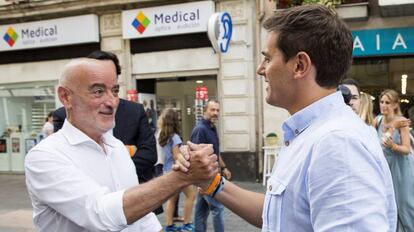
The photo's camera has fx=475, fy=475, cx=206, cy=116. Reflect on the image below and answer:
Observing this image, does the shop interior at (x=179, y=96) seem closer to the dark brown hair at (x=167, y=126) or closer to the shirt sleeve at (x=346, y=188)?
the dark brown hair at (x=167, y=126)

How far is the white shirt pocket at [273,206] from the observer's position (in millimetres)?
1511

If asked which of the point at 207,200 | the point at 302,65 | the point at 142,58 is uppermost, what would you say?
the point at 142,58

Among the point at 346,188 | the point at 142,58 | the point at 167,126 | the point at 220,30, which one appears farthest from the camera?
the point at 142,58

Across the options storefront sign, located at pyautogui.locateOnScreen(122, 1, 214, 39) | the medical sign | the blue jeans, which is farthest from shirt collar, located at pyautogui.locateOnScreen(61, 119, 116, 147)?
storefront sign, located at pyautogui.locateOnScreen(122, 1, 214, 39)

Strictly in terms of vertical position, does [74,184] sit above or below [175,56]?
below

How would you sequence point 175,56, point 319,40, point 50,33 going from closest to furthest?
point 319,40
point 175,56
point 50,33

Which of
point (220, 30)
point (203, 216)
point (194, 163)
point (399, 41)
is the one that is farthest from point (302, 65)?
point (399, 41)

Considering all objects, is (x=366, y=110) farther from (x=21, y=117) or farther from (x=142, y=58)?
(x=21, y=117)

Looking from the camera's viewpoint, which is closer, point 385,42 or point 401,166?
point 401,166

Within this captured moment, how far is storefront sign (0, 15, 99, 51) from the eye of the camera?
12734 millimetres

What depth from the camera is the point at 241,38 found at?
11078 millimetres

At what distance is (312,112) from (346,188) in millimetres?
329

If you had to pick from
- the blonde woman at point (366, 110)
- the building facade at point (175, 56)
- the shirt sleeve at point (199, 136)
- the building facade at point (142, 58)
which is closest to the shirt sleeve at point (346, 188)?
the blonde woman at point (366, 110)

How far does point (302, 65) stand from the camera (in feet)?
4.99
